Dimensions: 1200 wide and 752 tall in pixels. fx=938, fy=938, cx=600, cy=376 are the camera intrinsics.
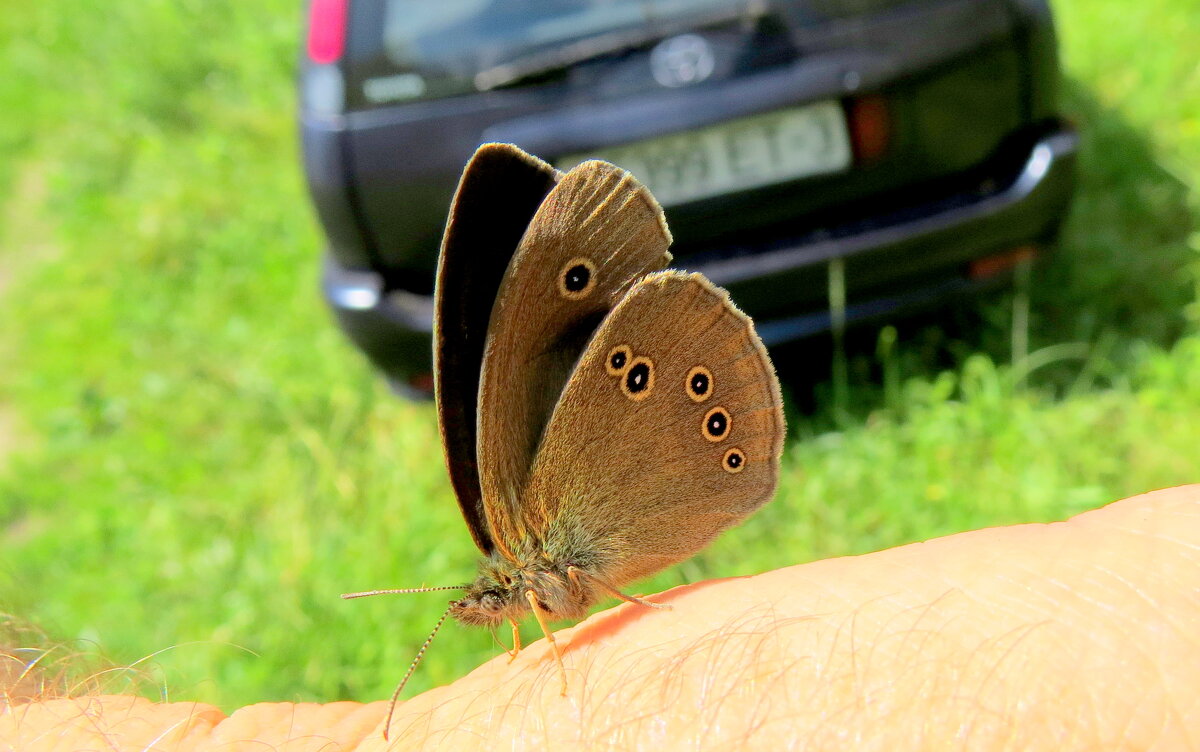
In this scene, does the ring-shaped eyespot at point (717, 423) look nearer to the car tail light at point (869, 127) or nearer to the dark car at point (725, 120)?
the dark car at point (725, 120)

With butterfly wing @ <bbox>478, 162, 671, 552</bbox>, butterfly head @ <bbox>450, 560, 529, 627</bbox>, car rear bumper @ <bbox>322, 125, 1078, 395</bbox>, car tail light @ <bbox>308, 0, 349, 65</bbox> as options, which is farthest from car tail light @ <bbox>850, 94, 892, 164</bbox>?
butterfly head @ <bbox>450, 560, 529, 627</bbox>

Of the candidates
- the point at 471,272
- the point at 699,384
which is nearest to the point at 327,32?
the point at 471,272

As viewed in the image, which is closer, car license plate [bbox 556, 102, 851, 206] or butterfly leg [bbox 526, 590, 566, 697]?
butterfly leg [bbox 526, 590, 566, 697]

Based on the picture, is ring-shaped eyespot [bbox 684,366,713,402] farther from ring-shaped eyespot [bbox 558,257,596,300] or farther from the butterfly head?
the butterfly head

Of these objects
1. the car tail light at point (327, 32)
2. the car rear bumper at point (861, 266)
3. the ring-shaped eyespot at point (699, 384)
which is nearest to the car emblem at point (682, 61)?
the car rear bumper at point (861, 266)

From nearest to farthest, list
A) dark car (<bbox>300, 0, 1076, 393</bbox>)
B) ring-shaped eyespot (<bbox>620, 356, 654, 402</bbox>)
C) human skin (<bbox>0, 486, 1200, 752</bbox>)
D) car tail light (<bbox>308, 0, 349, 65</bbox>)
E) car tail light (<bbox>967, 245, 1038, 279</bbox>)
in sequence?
human skin (<bbox>0, 486, 1200, 752</bbox>), ring-shaped eyespot (<bbox>620, 356, 654, 402</bbox>), dark car (<bbox>300, 0, 1076, 393</bbox>), car tail light (<bbox>308, 0, 349, 65</bbox>), car tail light (<bbox>967, 245, 1038, 279</bbox>)

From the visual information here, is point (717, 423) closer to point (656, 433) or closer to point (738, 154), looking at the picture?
point (656, 433)
